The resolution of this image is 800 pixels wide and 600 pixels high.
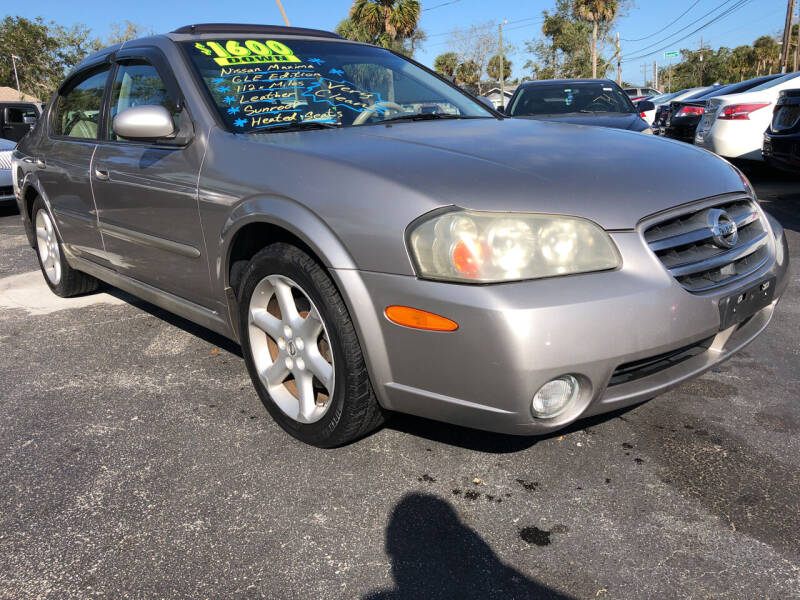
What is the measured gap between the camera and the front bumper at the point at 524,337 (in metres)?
1.85

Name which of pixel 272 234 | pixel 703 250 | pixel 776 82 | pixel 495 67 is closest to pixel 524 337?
pixel 703 250

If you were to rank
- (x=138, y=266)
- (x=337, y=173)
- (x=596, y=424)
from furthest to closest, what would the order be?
(x=138, y=266), (x=596, y=424), (x=337, y=173)

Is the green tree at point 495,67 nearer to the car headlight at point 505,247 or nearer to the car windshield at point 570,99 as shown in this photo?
the car windshield at point 570,99

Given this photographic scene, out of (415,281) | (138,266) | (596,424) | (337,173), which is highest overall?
(337,173)

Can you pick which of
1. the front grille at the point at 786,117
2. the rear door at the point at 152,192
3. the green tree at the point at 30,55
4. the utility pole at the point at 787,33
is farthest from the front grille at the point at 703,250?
the green tree at the point at 30,55

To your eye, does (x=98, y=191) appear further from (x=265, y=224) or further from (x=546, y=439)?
(x=546, y=439)

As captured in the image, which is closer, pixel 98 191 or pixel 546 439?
pixel 546 439

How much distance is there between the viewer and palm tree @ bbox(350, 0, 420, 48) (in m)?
35.1

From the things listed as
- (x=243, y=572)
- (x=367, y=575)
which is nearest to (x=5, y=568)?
(x=243, y=572)

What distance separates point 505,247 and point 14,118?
45.2 feet

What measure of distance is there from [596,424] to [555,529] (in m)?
0.73

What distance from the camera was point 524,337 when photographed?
183 cm

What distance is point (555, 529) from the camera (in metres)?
2.02

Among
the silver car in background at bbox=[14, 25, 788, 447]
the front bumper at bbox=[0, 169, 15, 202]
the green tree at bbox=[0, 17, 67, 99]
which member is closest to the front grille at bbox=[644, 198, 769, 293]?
the silver car in background at bbox=[14, 25, 788, 447]
